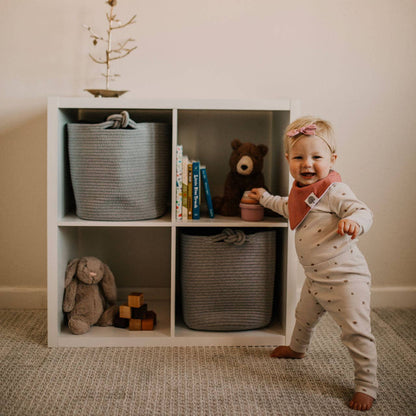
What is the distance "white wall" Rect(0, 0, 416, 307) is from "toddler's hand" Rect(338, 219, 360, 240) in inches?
29.7

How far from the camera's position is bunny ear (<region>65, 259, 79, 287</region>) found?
1608mm

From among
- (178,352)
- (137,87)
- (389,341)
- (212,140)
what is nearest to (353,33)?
(212,140)

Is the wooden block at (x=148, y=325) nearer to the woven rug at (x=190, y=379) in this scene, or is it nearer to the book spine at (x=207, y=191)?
the woven rug at (x=190, y=379)

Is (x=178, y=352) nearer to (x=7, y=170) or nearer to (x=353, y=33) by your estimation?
(x=7, y=170)

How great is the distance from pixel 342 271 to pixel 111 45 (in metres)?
1.16

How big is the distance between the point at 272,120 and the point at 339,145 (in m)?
0.28

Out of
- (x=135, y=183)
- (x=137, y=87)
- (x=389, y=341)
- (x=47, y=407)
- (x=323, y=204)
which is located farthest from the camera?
(x=137, y=87)

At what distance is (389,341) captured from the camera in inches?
64.3

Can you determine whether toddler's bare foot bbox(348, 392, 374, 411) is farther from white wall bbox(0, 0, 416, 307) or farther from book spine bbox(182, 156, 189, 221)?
white wall bbox(0, 0, 416, 307)

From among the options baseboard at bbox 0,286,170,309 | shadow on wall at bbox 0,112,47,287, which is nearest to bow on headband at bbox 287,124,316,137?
shadow on wall at bbox 0,112,47,287

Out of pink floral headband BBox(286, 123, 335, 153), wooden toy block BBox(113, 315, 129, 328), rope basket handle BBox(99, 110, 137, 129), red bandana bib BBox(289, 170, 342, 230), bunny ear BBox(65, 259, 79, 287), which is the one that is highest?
rope basket handle BBox(99, 110, 137, 129)

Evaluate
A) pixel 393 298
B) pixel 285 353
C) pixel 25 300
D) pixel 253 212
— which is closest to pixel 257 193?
pixel 253 212

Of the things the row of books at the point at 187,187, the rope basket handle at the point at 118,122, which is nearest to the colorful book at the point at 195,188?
the row of books at the point at 187,187

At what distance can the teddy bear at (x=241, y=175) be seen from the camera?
1.65 m
